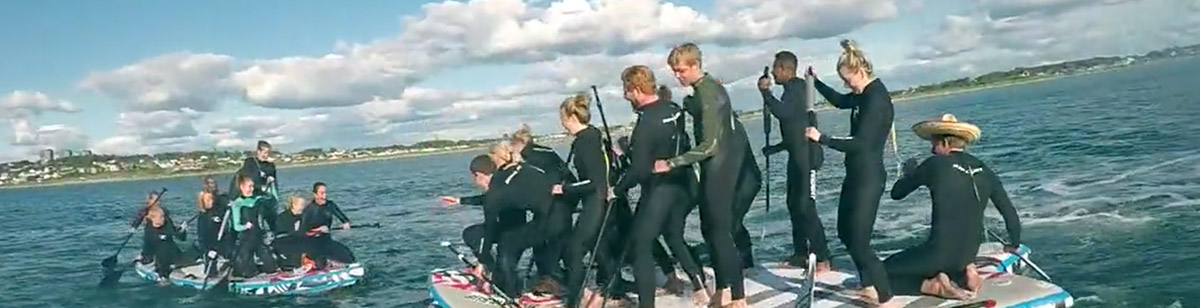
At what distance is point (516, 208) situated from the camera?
11844 millimetres

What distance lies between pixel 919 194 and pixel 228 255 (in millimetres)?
15677

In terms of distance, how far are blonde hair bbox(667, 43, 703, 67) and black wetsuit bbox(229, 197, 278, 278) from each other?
10.7 meters

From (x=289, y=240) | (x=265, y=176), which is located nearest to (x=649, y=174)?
(x=289, y=240)

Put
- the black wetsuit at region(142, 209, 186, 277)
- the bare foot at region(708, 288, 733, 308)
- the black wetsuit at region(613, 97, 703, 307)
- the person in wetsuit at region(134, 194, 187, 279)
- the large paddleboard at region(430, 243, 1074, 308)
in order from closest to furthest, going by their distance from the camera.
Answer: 1. the black wetsuit at region(613, 97, 703, 307)
2. the large paddleboard at region(430, 243, 1074, 308)
3. the bare foot at region(708, 288, 733, 308)
4. the person in wetsuit at region(134, 194, 187, 279)
5. the black wetsuit at region(142, 209, 186, 277)

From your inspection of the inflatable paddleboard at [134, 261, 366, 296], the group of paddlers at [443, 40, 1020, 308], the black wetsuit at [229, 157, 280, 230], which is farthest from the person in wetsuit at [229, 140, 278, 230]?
the group of paddlers at [443, 40, 1020, 308]

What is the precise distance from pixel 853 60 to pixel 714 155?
4.72 feet

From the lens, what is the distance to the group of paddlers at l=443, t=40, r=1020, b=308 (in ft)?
29.6

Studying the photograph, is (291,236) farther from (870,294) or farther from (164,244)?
(870,294)

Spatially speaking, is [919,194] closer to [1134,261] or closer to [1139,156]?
[1139,156]

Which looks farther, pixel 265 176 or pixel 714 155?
pixel 265 176

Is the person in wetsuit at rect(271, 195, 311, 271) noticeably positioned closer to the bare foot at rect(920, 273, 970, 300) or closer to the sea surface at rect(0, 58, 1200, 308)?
the sea surface at rect(0, 58, 1200, 308)

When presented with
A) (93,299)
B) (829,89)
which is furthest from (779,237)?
(93,299)

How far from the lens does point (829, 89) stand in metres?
10.0

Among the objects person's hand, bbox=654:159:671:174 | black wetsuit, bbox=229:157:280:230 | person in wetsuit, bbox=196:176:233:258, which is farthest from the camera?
black wetsuit, bbox=229:157:280:230
